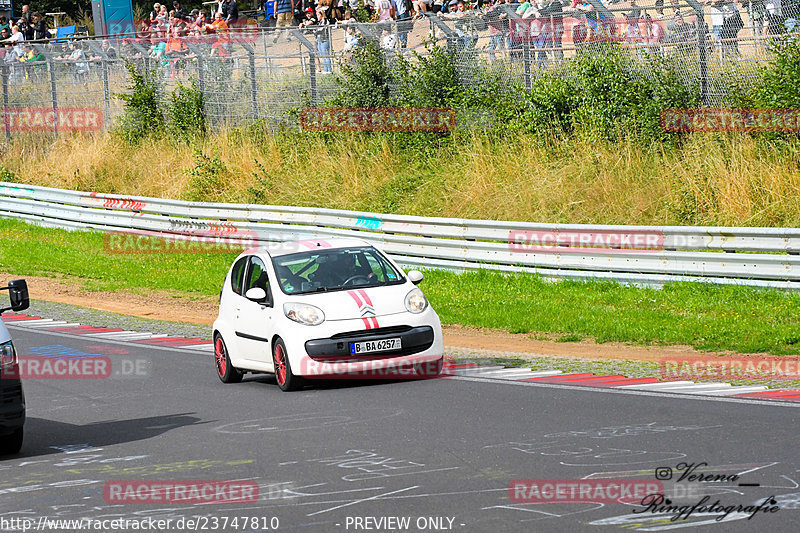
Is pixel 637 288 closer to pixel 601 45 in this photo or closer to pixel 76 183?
pixel 601 45

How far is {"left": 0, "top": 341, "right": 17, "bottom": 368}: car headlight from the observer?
8836 millimetres

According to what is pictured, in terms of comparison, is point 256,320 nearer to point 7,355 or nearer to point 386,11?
point 7,355

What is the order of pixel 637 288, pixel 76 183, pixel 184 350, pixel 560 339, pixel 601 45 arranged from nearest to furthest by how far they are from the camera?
pixel 560 339 → pixel 184 350 → pixel 637 288 → pixel 601 45 → pixel 76 183

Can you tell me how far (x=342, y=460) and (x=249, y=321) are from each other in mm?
4670

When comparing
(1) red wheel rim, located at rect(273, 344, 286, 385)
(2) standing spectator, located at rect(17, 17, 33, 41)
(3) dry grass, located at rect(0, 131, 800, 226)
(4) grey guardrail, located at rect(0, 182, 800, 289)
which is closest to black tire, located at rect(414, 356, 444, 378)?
(1) red wheel rim, located at rect(273, 344, 286, 385)

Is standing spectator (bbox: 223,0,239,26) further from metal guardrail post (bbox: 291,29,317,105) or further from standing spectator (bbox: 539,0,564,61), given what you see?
standing spectator (bbox: 539,0,564,61)

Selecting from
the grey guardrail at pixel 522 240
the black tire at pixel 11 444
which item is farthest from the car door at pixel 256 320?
the grey guardrail at pixel 522 240

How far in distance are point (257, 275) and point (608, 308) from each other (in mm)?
5565

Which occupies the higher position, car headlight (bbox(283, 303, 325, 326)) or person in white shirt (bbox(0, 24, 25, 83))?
person in white shirt (bbox(0, 24, 25, 83))

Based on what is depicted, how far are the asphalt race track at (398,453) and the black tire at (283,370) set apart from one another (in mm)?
137

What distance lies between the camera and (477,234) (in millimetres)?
20156

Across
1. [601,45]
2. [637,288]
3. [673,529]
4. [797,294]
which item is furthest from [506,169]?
[673,529]

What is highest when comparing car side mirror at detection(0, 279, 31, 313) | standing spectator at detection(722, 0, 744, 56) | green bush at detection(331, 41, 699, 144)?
standing spectator at detection(722, 0, 744, 56)

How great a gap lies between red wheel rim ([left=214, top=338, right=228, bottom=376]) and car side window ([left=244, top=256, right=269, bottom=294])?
2.40ft
